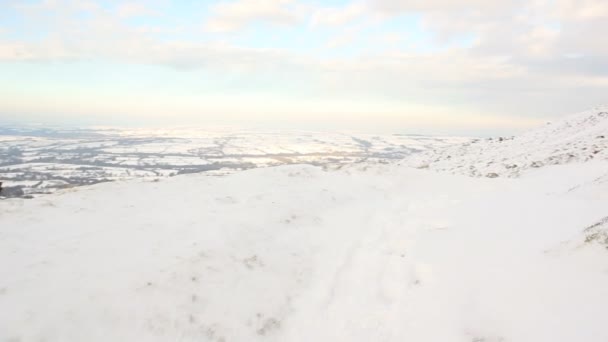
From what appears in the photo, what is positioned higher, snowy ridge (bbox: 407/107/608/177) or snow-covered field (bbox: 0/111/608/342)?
snowy ridge (bbox: 407/107/608/177)

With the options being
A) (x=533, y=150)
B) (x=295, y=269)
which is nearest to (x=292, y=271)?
(x=295, y=269)

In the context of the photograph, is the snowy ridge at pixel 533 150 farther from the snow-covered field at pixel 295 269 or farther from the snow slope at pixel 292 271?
the snow slope at pixel 292 271

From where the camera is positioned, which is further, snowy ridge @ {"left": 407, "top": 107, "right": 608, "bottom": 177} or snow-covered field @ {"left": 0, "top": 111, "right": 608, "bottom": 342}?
snowy ridge @ {"left": 407, "top": 107, "right": 608, "bottom": 177}

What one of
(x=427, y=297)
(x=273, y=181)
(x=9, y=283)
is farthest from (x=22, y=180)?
(x=427, y=297)

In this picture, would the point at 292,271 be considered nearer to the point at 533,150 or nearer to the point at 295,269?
the point at 295,269

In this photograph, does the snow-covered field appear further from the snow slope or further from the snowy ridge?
the snowy ridge

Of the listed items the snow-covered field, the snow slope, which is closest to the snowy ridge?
the snow-covered field
